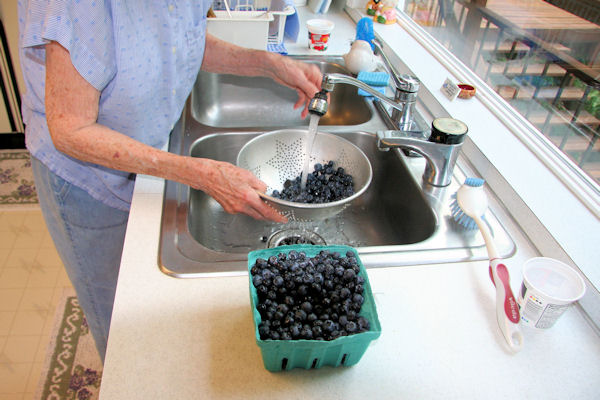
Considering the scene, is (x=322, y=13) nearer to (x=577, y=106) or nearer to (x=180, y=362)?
(x=577, y=106)

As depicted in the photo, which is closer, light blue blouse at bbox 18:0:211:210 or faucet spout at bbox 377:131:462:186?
light blue blouse at bbox 18:0:211:210

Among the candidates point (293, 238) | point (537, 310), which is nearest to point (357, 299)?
point (537, 310)

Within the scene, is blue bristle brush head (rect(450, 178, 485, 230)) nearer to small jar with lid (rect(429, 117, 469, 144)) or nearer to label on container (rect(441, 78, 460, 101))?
small jar with lid (rect(429, 117, 469, 144))

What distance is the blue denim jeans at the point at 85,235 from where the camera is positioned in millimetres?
1079

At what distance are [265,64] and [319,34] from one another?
470 mm

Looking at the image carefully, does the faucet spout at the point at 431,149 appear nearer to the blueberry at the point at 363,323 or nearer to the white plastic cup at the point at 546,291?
the white plastic cup at the point at 546,291

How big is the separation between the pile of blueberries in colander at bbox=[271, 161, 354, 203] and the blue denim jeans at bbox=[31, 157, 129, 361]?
467 mm

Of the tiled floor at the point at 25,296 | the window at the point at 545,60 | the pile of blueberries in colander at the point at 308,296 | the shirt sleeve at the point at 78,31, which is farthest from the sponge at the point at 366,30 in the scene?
the tiled floor at the point at 25,296

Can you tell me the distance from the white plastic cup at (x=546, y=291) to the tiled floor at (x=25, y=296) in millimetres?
1665

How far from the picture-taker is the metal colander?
1.16 m

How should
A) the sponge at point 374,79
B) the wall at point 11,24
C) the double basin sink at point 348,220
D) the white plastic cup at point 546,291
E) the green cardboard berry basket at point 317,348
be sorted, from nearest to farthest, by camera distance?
1. the green cardboard berry basket at point 317,348
2. the white plastic cup at point 546,291
3. the double basin sink at point 348,220
4. the sponge at point 374,79
5. the wall at point 11,24

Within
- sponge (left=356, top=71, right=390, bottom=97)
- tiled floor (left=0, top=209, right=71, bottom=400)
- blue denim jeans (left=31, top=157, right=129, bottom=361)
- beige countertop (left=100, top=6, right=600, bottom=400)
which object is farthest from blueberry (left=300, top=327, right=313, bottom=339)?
tiled floor (left=0, top=209, right=71, bottom=400)

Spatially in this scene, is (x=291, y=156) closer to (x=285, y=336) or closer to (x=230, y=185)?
(x=230, y=185)

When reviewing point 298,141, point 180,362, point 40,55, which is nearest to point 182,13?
point 40,55
